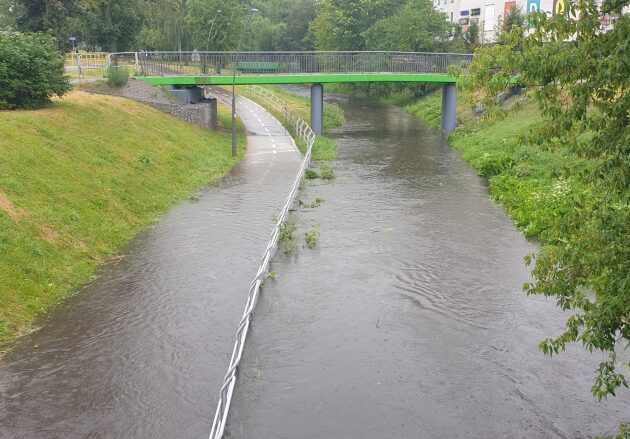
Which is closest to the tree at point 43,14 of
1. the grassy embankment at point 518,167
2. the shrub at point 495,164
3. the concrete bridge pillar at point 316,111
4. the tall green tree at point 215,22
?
the tall green tree at point 215,22

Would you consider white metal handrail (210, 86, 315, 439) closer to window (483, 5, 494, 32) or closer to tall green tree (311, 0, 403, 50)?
tall green tree (311, 0, 403, 50)

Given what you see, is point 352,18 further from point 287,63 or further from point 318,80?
point 287,63

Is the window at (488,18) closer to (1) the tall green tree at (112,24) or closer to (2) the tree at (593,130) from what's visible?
(1) the tall green tree at (112,24)

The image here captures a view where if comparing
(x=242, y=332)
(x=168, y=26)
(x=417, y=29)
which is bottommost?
(x=242, y=332)

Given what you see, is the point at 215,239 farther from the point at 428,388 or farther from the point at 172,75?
the point at 172,75

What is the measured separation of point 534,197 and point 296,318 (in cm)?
1175

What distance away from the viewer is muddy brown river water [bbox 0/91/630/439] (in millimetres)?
10117

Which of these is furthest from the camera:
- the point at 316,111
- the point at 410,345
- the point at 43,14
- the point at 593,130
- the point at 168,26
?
the point at 168,26

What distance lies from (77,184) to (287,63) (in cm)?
2165

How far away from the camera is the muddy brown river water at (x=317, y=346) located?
33.2 feet

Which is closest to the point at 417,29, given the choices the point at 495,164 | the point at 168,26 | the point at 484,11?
the point at 484,11

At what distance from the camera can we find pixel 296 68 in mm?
40000

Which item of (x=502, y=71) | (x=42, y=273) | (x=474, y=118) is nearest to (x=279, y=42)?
(x=474, y=118)

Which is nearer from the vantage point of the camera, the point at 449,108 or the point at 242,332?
the point at 242,332
